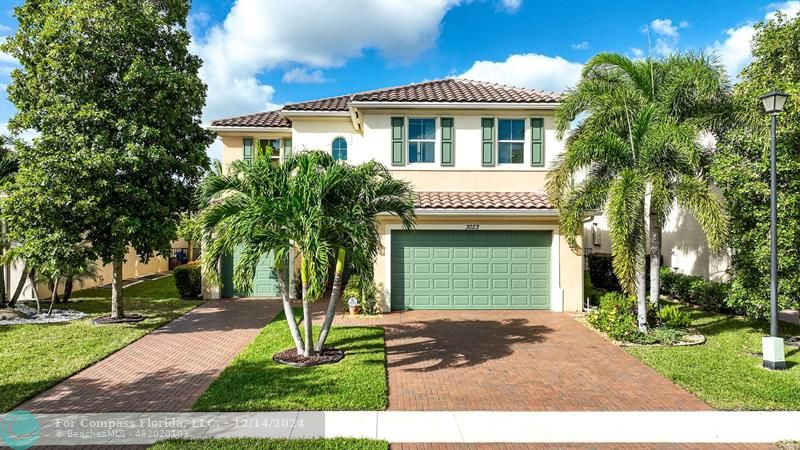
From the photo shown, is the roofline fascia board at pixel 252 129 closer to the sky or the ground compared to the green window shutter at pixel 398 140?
closer to the sky

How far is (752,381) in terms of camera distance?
836 cm

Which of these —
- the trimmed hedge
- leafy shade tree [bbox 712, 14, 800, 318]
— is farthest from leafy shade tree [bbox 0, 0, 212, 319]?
the trimmed hedge

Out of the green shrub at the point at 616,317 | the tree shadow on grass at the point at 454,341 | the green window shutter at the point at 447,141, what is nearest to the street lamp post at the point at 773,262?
the green shrub at the point at 616,317

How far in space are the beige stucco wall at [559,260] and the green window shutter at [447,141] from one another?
7.58 feet

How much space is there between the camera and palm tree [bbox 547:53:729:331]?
10.3 meters

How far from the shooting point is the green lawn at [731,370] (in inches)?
297

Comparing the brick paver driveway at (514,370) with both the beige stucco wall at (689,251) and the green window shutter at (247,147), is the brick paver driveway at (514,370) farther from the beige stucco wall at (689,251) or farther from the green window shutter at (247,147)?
the green window shutter at (247,147)

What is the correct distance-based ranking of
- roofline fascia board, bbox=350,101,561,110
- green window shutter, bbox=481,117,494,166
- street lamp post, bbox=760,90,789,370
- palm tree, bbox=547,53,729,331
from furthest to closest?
green window shutter, bbox=481,117,494,166
roofline fascia board, bbox=350,101,561,110
palm tree, bbox=547,53,729,331
street lamp post, bbox=760,90,789,370

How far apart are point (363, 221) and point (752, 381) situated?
307 inches

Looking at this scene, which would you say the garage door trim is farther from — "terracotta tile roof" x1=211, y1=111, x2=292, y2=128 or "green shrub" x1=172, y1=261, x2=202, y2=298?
"green shrub" x1=172, y1=261, x2=202, y2=298

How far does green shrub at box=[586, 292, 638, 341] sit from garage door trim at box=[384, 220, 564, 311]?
200 centimetres

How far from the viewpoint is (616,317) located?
456 inches

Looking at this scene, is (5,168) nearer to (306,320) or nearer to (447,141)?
(306,320)

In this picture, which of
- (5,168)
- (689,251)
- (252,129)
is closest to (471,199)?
(689,251)
